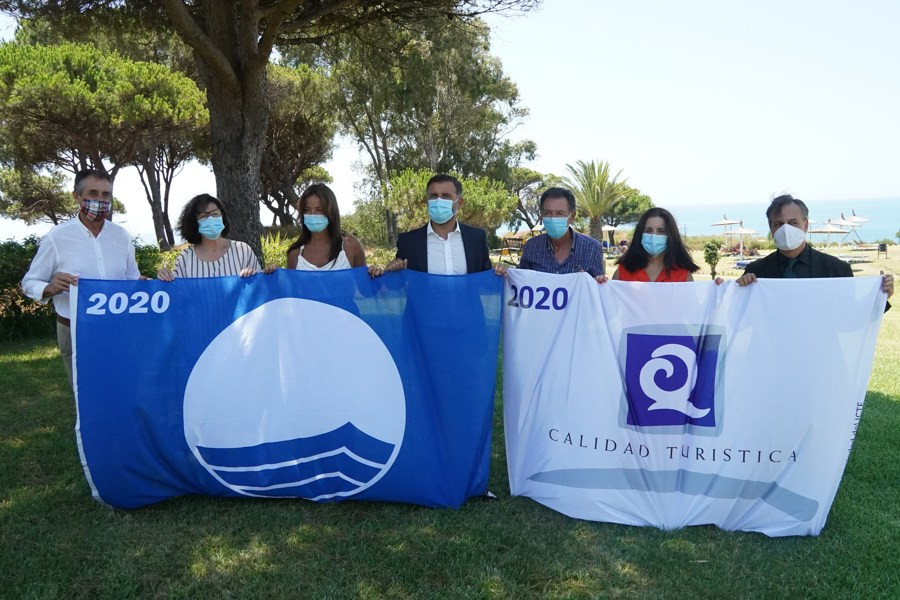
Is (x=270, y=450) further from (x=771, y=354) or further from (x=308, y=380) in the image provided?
(x=771, y=354)

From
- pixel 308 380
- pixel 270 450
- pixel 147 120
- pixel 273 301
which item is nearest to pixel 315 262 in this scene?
pixel 273 301

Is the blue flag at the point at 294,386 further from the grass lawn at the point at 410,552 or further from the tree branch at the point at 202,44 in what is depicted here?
the tree branch at the point at 202,44

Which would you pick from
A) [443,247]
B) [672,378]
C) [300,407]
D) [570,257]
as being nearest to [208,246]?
[300,407]

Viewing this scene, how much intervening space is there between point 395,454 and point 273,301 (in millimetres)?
1200

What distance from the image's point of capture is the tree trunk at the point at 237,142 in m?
8.12

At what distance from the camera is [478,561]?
3.46 metres

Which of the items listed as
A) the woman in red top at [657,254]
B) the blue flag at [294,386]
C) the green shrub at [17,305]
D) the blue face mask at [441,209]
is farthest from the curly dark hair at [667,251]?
the green shrub at [17,305]

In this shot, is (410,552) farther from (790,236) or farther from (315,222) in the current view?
(790,236)

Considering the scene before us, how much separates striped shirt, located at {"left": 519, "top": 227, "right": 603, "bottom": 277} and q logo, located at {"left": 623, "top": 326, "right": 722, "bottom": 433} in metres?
0.59

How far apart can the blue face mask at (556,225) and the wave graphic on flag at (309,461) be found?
1692mm

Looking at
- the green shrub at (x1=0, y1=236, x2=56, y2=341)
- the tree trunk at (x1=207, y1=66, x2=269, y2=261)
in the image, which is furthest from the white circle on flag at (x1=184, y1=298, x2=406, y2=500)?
the green shrub at (x1=0, y1=236, x2=56, y2=341)

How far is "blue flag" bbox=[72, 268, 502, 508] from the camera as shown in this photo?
159 inches

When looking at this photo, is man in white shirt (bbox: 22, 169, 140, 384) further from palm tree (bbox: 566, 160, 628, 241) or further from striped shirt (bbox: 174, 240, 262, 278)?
palm tree (bbox: 566, 160, 628, 241)

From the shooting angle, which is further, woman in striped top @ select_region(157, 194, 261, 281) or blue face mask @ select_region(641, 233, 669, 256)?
woman in striped top @ select_region(157, 194, 261, 281)
